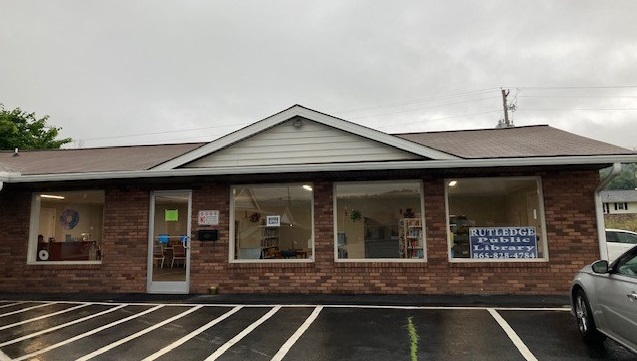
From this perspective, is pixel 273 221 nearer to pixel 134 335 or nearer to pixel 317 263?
pixel 317 263

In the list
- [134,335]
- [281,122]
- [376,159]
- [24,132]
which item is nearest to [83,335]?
[134,335]

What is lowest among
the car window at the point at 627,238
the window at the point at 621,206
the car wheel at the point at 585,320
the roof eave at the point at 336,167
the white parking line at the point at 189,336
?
the white parking line at the point at 189,336

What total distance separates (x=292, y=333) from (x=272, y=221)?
3992 millimetres

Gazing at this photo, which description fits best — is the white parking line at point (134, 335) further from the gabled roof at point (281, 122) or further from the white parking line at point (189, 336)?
the gabled roof at point (281, 122)

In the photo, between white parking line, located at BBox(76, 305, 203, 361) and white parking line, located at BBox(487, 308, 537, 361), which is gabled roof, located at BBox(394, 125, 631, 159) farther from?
white parking line, located at BBox(76, 305, 203, 361)

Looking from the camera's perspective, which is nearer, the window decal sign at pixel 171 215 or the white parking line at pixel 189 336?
the white parking line at pixel 189 336

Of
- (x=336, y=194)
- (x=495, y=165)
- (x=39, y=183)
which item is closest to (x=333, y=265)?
(x=336, y=194)

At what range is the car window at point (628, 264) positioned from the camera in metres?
4.23

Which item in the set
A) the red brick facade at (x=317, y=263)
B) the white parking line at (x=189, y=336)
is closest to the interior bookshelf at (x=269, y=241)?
the red brick facade at (x=317, y=263)

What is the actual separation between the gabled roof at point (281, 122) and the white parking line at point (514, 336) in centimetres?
351

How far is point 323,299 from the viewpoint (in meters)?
8.28

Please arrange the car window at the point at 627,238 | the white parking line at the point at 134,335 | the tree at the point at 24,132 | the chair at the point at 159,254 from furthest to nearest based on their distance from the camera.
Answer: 1. the tree at the point at 24,132
2. the car window at the point at 627,238
3. the chair at the point at 159,254
4. the white parking line at the point at 134,335

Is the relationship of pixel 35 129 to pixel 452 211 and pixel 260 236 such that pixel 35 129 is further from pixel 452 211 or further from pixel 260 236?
pixel 452 211

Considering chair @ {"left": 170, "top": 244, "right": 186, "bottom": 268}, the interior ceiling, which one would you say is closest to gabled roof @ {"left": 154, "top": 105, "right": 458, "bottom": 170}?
the interior ceiling
